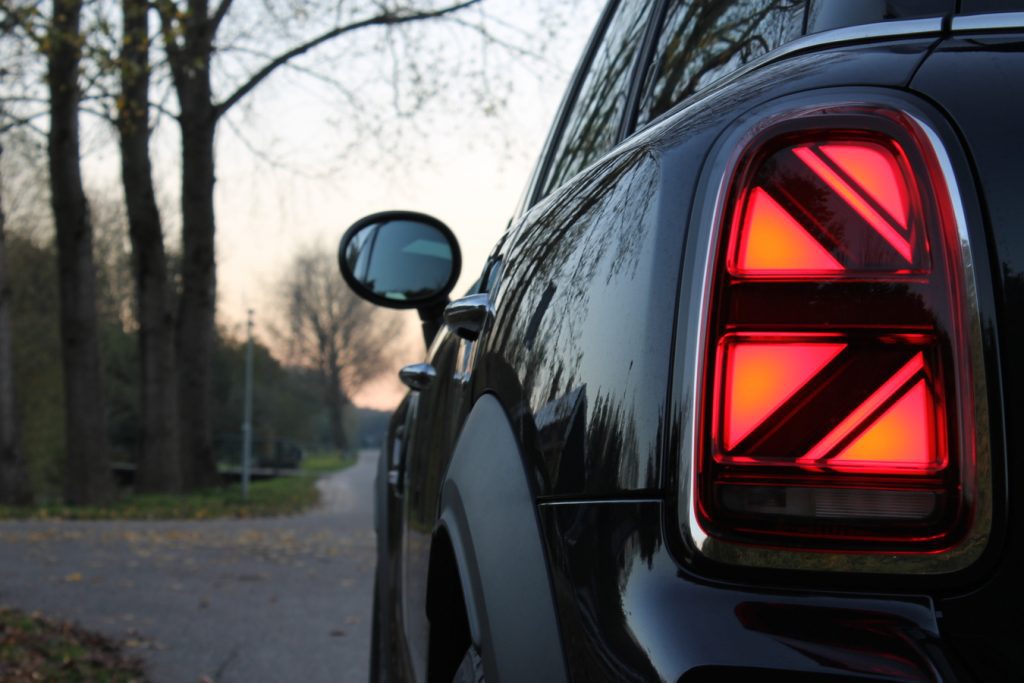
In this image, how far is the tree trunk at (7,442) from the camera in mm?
21172

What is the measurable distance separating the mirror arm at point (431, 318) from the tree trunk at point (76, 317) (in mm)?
16543

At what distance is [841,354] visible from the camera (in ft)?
3.59

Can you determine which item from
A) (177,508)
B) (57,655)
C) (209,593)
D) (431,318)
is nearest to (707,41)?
(431,318)

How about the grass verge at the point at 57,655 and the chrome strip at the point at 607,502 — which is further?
the grass verge at the point at 57,655

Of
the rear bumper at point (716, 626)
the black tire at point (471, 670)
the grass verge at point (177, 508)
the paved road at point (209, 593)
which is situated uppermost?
the rear bumper at point (716, 626)

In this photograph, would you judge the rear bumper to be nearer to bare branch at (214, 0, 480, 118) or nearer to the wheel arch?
the wheel arch

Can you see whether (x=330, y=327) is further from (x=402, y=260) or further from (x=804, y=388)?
(x=804, y=388)

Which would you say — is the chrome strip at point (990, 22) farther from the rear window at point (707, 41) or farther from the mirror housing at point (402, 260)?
the mirror housing at point (402, 260)

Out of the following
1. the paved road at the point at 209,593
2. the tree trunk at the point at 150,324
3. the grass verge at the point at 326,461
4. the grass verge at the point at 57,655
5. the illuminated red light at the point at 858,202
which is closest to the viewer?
the illuminated red light at the point at 858,202

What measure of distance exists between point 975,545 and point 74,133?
19.2 m

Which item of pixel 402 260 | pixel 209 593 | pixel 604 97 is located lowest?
pixel 209 593

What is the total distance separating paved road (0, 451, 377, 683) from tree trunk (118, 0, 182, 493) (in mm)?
7152

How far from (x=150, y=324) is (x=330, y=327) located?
147 feet

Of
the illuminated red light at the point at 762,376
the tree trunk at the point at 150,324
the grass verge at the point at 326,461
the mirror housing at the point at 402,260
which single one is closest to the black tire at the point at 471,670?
the illuminated red light at the point at 762,376
